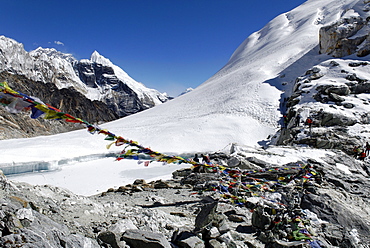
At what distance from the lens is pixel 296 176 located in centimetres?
700

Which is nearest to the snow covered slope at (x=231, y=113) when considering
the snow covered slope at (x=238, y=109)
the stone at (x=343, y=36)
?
the snow covered slope at (x=238, y=109)

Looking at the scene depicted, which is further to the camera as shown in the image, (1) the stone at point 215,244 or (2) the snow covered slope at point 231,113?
(2) the snow covered slope at point 231,113

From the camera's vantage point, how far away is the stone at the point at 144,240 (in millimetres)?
2758

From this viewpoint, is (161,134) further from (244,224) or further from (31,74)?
(31,74)

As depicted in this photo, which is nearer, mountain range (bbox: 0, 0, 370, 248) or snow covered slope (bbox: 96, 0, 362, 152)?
mountain range (bbox: 0, 0, 370, 248)

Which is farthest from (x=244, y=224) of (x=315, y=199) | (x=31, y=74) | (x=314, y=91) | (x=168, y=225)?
(x=31, y=74)

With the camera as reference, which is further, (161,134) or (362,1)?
(362,1)

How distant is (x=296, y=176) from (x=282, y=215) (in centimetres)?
321

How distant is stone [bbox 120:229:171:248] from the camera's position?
2.76m

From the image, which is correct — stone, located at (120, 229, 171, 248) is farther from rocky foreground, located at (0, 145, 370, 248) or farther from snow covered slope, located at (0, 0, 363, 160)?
snow covered slope, located at (0, 0, 363, 160)

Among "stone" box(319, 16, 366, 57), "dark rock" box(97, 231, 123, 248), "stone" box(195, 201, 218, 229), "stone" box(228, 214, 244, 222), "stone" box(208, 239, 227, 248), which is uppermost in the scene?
"stone" box(319, 16, 366, 57)

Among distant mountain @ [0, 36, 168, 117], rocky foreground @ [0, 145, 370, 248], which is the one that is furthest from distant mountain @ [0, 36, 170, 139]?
rocky foreground @ [0, 145, 370, 248]

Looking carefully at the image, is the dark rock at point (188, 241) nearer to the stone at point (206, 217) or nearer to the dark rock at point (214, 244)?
the dark rock at point (214, 244)

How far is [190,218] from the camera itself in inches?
170
